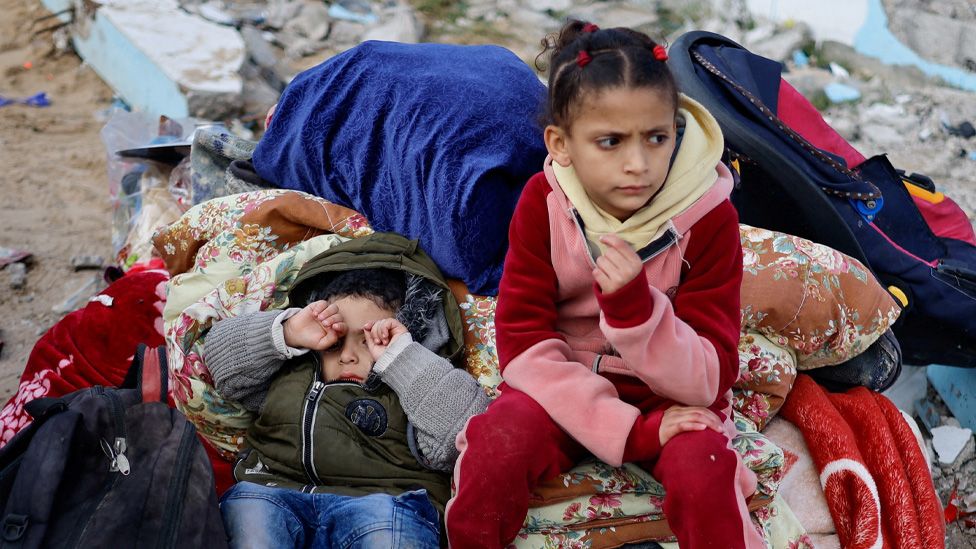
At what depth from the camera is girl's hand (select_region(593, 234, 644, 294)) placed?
5.64 ft

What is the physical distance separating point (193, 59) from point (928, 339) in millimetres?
4361

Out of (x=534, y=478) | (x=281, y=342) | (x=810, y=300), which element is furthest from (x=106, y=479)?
(x=810, y=300)

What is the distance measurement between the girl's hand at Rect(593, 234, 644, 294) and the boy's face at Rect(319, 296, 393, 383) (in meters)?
0.89

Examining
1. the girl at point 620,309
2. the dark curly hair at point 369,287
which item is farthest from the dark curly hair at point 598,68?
the dark curly hair at point 369,287

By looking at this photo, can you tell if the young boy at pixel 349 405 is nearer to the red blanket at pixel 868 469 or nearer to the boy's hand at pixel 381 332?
the boy's hand at pixel 381 332

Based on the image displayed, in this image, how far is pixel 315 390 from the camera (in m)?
2.35

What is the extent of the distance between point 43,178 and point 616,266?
13.9 ft

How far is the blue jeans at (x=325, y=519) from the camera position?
6.71 ft

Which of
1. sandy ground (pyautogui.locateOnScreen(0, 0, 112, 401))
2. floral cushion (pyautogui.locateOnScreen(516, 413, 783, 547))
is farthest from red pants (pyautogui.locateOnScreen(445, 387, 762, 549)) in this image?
sandy ground (pyautogui.locateOnScreen(0, 0, 112, 401))

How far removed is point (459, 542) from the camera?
Answer: 6.38 ft

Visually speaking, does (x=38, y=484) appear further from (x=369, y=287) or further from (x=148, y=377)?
(x=369, y=287)

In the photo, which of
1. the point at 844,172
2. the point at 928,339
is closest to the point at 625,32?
the point at 844,172

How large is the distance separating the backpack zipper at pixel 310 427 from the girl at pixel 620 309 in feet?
1.45

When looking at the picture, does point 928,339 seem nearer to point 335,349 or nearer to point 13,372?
point 335,349
